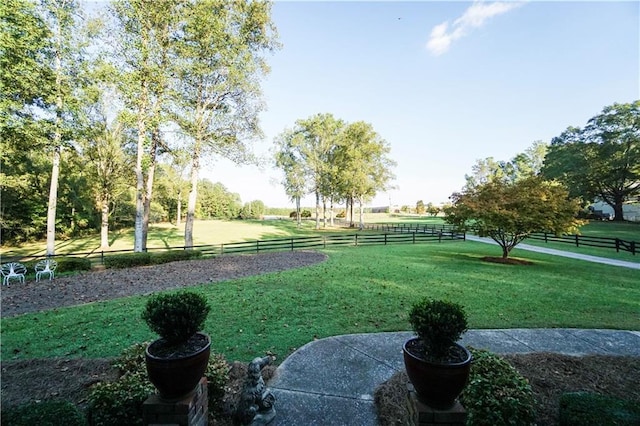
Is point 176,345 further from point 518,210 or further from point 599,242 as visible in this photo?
point 599,242

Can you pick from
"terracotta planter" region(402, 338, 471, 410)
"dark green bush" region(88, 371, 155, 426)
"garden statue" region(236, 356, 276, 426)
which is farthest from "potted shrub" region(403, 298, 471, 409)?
"dark green bush" region(88, 371, 155, 426)

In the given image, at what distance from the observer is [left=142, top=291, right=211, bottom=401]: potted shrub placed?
2320mm

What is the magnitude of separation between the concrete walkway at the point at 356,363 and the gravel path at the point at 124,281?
652cm

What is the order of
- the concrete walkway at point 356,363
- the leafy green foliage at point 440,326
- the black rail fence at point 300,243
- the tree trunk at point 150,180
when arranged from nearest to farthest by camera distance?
the leafy green foliage at point 440,326
the concrete walkway at point 356,363
the tree trunk at point 150,180
the black rail fence at point 300,243

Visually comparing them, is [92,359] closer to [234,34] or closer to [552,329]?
[552,329]

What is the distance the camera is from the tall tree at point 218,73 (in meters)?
13.8

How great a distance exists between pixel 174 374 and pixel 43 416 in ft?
3.33

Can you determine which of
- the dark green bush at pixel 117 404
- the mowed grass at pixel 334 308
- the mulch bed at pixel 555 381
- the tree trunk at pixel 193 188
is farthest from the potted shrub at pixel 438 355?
the tree trunk at pixel 193 188

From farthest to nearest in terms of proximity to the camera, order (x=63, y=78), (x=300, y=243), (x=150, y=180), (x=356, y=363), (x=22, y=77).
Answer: (x=300, y=243) → (x=150, y=180) → (x=63, y=78) → (x=22, y=77) → (x=356, y=363)

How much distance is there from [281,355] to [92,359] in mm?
2867

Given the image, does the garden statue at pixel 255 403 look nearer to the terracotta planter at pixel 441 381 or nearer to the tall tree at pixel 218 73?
the terracotta planter at pixel 441 381

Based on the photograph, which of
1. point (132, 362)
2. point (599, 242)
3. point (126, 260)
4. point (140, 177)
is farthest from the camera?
point (599, 242)

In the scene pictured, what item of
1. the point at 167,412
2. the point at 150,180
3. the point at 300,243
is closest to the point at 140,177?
the point at 150,180

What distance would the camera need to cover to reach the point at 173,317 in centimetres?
256
